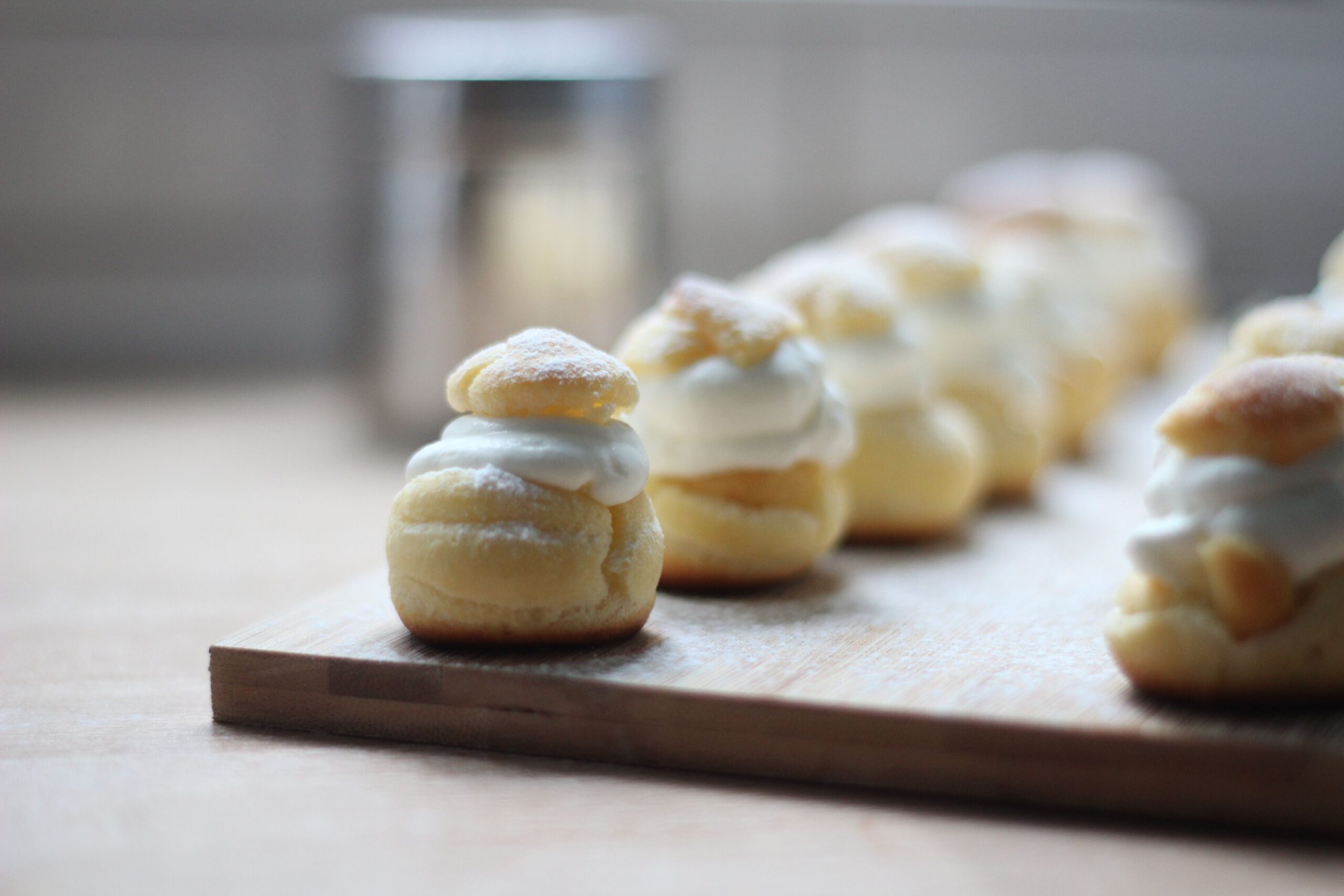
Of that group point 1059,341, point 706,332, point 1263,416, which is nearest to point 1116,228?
point 1059,341

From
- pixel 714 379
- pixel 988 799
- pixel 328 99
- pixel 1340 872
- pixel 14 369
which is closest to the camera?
pixel 1340 872

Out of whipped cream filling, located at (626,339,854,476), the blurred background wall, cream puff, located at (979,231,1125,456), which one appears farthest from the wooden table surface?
the blurred background wall

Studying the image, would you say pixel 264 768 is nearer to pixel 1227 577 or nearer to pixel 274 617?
pixel 274 617

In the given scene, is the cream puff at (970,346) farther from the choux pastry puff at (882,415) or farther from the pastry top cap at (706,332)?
the pastry top cap at (706,332)

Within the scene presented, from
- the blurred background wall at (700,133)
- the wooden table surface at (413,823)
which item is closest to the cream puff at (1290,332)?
the wooden table surface at (413,823)

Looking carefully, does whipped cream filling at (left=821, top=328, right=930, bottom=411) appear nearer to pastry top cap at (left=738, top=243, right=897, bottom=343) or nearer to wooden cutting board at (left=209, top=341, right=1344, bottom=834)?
pastry top cap at (left=738, top=243, right=897, bottom=343)

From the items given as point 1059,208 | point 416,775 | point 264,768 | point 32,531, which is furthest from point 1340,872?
point 1059,208
